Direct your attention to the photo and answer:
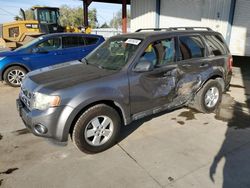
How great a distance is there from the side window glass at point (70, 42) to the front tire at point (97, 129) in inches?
194

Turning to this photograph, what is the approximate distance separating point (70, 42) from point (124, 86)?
195 inches

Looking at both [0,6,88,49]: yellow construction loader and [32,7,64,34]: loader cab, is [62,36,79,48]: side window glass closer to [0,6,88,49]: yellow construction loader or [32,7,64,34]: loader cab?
[0,6,88,49]: yellow construction loader

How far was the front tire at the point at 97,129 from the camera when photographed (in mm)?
3117

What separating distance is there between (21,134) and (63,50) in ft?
13.2

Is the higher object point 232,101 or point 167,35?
point 167,35

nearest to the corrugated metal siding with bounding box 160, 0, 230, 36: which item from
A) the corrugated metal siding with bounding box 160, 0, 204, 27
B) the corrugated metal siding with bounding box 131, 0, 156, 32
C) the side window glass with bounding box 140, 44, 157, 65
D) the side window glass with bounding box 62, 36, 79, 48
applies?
the corrugated metal siding with bounding box 160, 0, 204, 27

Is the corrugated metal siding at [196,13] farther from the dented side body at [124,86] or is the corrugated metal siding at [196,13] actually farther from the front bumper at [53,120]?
the front bumper at [53,120]

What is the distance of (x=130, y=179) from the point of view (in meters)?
2.79

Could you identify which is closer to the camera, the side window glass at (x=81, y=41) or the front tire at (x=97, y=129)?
the front tire at (x=97, y=129)

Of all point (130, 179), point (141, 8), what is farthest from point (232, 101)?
point (141, 8)

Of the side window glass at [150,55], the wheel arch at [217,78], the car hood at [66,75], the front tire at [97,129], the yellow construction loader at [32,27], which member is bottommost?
the front tire at [97,129]

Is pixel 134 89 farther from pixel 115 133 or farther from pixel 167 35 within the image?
pixel 167 35

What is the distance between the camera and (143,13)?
500 inches

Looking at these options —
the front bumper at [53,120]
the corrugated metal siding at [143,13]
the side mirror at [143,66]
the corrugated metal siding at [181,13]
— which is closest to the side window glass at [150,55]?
the side mirror at [143,66]
